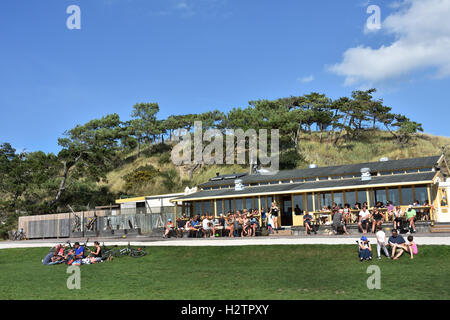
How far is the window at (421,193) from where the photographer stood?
75.2 ft

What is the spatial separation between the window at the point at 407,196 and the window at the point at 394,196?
282 mm

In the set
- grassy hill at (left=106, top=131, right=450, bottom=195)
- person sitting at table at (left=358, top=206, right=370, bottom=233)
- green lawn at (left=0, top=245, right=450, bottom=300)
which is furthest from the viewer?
grassy hill at (left=106, top=131, right=450, bottom=195)

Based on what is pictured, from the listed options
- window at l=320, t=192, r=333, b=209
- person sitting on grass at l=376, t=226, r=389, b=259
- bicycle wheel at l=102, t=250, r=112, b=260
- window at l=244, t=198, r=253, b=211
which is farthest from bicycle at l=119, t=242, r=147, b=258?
window at l=320, t=192, r=333, b=209

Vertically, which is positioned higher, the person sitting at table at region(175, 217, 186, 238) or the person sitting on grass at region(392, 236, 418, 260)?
the person sitting at table at region(175, 217, 186, 238)

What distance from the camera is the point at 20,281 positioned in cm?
1374

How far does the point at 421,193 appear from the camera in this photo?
75.6 ft

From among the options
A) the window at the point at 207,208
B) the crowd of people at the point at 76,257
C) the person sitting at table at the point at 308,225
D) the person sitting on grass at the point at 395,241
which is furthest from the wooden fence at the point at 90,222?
the person sitting on grass at the point at 395,241

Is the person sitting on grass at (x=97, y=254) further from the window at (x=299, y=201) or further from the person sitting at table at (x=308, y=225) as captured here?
the window at (x=299, y=201)

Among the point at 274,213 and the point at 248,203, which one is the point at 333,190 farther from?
the point at 248,203

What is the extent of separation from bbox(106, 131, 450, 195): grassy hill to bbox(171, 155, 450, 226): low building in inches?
913

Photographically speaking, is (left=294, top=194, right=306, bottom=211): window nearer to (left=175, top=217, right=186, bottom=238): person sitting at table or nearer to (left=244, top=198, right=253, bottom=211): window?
(left=244, top=198, right=253, bottom=211): window

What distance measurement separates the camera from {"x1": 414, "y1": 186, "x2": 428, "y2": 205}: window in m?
22.9
